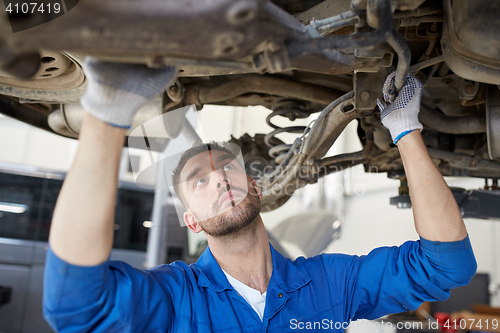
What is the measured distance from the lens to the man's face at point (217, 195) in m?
1.19

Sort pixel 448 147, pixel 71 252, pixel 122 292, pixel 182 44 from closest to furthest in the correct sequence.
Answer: pixel 182 44 → pixel 71 252 → pixel 122 292 → pixel 448 147

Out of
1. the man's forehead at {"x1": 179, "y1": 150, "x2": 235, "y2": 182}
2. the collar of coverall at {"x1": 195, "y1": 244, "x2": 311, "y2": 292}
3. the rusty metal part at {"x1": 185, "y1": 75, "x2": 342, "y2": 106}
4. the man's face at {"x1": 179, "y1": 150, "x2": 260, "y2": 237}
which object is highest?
the rusty metal part at {"x1": 185, "y1": 75, "x2": 342, "y2": 106}

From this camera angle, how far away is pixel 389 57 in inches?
36.5

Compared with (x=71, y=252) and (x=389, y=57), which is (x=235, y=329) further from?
(x=389, y=57)

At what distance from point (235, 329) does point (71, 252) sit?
54cm

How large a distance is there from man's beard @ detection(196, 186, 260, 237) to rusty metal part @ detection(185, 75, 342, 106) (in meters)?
0.47

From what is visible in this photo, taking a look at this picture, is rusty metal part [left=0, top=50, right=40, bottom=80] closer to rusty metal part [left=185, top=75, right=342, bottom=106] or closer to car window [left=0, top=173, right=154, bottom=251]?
rusty metal part [left=185, top=75, right=342, bottom=106]

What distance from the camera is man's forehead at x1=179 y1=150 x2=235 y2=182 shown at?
1290 mm

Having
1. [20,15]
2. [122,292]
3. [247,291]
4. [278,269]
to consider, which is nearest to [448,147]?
[278,269]

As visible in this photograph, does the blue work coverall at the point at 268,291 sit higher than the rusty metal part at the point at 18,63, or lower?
lower

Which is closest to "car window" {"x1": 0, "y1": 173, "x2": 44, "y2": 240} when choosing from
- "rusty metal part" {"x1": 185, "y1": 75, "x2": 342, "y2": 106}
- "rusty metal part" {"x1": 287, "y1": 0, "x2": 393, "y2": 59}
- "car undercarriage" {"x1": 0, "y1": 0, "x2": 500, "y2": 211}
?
"car undercarriage" {"x1": 0, "y1": 0, "x2": 500, "y2": 211}

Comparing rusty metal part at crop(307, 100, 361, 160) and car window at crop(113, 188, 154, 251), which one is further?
car window at crop(113, 188, 154, 251)

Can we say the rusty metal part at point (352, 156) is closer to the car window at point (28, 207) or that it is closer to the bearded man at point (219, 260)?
the bearded man at point (219, 260)

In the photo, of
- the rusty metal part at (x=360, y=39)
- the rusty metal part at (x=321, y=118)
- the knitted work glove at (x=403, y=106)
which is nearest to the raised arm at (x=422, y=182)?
the knitted work glove at (x=403, y=106)
